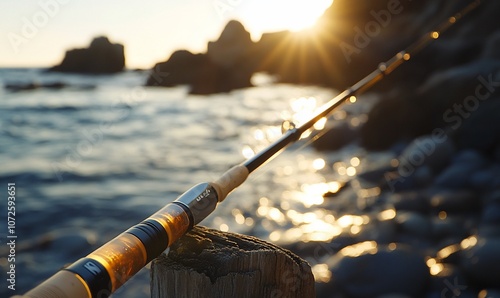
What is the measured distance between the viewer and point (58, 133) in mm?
22828

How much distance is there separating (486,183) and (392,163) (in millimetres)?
3041

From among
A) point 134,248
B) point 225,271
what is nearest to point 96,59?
point 225,271

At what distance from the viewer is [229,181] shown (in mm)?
2535

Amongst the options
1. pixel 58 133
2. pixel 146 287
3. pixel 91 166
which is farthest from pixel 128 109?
pixel 146 287

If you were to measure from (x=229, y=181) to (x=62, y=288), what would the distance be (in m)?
1.30

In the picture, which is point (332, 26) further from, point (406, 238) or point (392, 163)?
point (406, 238)

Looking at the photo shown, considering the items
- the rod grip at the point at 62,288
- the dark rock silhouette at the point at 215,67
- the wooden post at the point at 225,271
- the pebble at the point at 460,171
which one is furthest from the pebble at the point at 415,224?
the dark rock silhouette at the point at 215,67

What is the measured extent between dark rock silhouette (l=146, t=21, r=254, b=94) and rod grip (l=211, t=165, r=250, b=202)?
1562 inches

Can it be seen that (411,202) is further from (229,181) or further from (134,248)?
(134,248)

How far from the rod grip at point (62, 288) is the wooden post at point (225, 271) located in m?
0.58

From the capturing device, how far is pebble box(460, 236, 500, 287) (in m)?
5.85

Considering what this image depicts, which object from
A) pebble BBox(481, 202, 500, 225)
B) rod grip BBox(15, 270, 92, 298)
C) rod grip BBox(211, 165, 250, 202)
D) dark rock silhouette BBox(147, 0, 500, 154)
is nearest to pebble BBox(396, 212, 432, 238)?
pebble BBox(481, 202, 500, 225)

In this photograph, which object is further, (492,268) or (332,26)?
(332,26)

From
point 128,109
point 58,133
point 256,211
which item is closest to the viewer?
point 256,211
